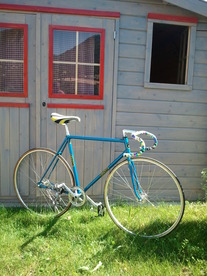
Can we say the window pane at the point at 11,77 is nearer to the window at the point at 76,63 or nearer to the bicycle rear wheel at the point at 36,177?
the window at the point at 76,63

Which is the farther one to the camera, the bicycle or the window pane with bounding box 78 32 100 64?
the window pane with bounding box 78 32 100 64

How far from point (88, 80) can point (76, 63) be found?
0.87 feet

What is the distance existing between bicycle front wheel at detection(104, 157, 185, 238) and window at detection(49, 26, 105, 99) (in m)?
1.15

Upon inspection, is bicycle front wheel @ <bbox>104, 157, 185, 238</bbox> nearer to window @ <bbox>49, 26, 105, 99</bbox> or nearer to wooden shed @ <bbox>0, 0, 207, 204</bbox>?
wooden shed @ <bbox>0, 0, 207, 204</bbox>

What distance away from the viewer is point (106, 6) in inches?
138

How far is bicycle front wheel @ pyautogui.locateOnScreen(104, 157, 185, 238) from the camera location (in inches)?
112

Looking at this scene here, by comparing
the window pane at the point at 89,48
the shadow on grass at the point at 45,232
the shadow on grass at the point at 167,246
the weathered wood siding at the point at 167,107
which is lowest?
the shadow on grass at the point at 45,232

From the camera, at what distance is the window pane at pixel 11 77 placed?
350 centimetres

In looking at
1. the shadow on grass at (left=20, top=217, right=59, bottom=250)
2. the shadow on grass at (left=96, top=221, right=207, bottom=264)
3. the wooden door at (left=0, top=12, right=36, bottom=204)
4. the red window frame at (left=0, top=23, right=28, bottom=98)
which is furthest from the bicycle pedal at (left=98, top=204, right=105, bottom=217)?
the red window frame at (left=0, top=23, right=28, bottom=98)

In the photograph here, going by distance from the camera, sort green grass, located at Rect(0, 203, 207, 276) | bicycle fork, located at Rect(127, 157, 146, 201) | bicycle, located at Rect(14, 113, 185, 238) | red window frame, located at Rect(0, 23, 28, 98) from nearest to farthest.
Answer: green grass, located at Rect(0, 203, 207, 276), bicycle fork, located at Rect(127, 157, 146, 201), bicycle, located at Rect(14, 113, 185, 238), red window frame, located at Rect(0, 23, 28, 98)

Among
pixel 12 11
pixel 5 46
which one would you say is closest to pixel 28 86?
pixel 5 46

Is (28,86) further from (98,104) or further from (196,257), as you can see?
(196,257)

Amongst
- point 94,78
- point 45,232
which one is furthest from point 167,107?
point 45,232

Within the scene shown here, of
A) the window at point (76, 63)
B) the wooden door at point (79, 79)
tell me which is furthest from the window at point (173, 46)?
the window at point (76, 63)
